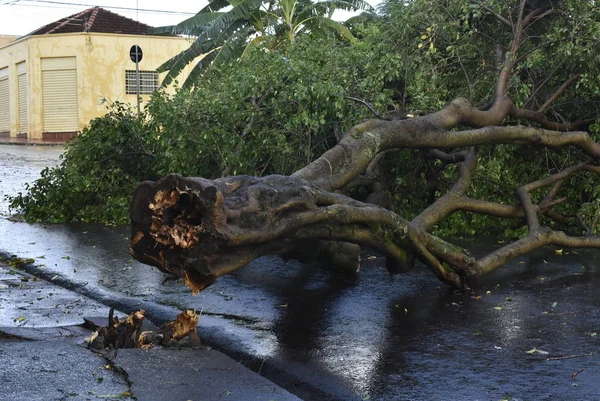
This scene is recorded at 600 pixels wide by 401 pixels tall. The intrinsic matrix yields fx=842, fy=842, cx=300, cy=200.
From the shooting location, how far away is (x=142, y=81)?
1532 inches

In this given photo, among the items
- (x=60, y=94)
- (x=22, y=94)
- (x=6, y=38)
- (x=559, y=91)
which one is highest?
(x=6, y=38)

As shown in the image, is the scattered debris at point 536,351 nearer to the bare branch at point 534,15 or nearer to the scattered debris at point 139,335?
the scattered debris at point 139,335

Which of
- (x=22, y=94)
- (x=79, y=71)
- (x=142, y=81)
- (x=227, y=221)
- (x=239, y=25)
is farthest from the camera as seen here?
(x=22, y=94)

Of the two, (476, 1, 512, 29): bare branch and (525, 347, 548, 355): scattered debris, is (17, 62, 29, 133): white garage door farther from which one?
(525, 347, 548, 355): scattered debris

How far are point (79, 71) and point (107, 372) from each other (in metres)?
34.9

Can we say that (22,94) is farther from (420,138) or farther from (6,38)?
(420,138)

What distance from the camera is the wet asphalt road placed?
478 cm

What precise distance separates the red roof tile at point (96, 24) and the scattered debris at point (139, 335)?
34899 millimetres

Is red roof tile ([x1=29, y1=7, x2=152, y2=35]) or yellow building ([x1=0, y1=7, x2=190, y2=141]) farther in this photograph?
red roof tile ([x1=29, y1=7, x2=152, y2=35])

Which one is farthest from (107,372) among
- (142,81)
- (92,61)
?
(142,81)

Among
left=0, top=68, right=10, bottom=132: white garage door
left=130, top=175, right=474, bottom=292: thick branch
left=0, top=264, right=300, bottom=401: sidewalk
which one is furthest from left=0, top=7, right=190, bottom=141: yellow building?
left=0, top=264, right=300, bottom=401: sidewalk

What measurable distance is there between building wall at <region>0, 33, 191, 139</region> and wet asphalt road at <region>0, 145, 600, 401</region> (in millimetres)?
29496

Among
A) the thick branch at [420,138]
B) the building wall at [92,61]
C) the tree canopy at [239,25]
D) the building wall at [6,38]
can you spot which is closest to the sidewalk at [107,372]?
the thick branch at [420,138]

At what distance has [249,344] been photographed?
560cm
